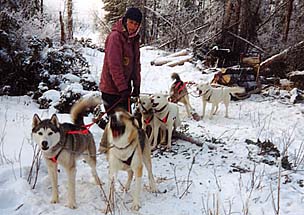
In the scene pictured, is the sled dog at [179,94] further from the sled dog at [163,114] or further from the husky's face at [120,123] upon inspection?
the husky's face at [120,123]

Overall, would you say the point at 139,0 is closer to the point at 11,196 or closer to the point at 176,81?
the point at 176,81

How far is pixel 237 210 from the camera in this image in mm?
3355

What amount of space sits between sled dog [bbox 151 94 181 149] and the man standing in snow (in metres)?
1.14

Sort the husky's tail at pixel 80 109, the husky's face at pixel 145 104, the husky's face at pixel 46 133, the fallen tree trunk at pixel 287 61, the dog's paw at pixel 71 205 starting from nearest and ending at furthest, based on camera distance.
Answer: the husky's face at pixel 46 133, the dog's paw at pixel 71 205, the husky's tail at pixel 80 109, the husky's face at pixel 145 104, the fallen tree trunk at pixel 287 61

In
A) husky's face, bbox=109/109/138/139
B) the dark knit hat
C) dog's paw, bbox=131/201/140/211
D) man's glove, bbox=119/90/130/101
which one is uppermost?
the dark knit hat

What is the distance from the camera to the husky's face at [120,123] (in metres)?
3.07

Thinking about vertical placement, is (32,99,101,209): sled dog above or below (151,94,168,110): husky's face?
below

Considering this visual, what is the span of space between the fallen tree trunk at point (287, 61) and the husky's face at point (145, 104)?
25.6 ft

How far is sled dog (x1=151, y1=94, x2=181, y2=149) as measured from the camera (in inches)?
205

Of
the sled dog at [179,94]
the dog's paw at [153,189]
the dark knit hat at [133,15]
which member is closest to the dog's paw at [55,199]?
the dog's paw at [153,189]

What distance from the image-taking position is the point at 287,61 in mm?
11641

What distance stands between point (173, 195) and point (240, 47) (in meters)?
10.4

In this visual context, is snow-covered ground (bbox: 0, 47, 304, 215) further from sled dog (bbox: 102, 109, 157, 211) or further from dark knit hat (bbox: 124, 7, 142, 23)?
dark knit hat (bbox: 124, 7, 142, 23)

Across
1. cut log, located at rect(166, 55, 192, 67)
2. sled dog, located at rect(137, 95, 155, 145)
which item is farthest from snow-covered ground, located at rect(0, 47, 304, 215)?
cut log, located at rect(166, 55, 192, 67)
